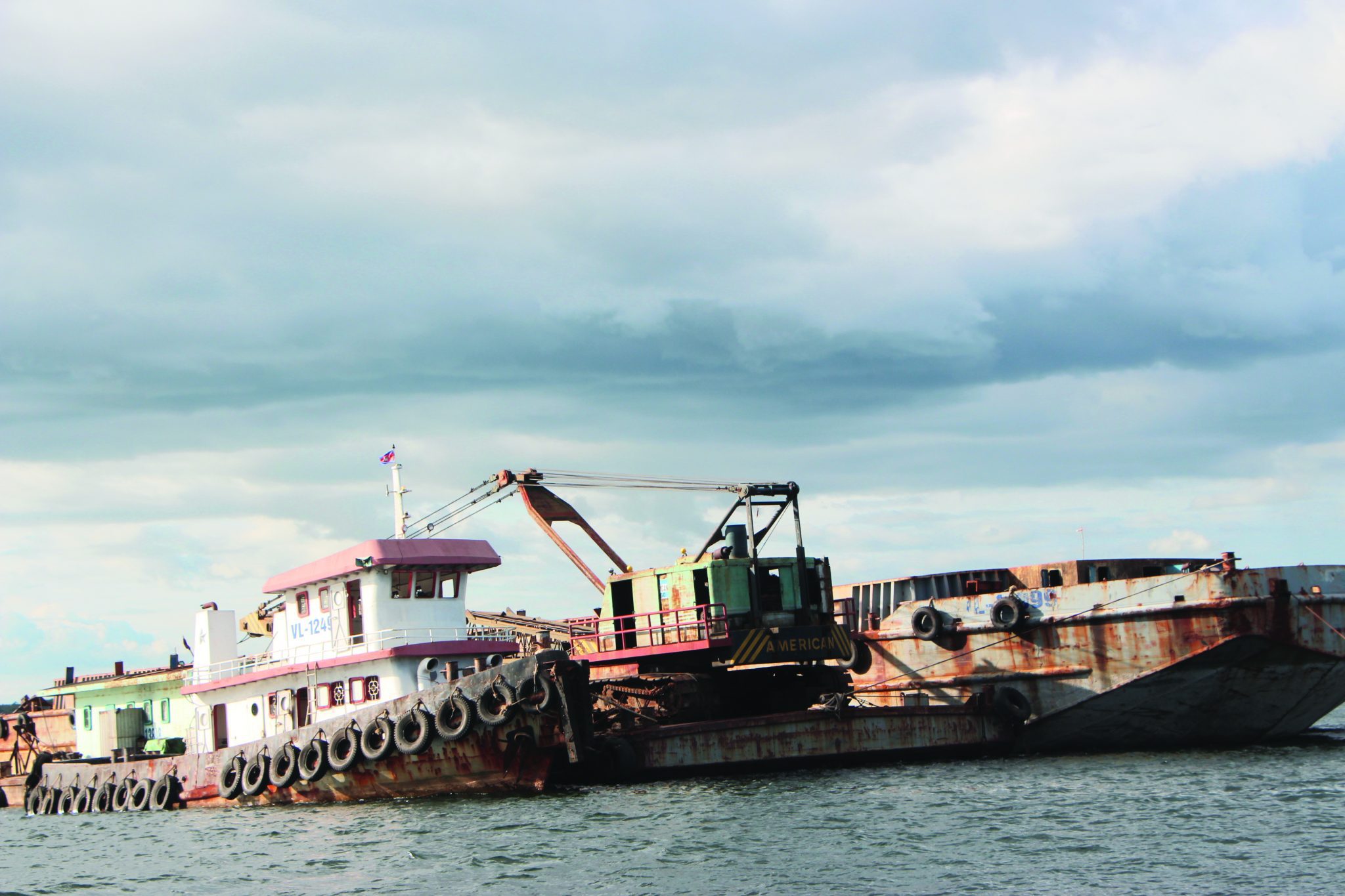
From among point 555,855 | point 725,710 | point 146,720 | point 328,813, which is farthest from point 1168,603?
point 146,720

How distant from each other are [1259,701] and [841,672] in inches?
323

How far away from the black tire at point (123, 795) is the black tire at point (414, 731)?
896 centimetres

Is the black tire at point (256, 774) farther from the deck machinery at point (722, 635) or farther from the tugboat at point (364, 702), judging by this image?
the deck machinery at point (722, 635)

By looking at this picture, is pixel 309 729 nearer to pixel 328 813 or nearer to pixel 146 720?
pixel 328 813

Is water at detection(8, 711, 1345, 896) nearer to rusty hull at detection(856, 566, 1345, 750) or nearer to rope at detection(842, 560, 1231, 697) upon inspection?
rusty hull at detection(856, 566, 1345, 750)

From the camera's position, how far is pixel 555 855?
17297 mm

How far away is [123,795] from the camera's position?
28.2 metres

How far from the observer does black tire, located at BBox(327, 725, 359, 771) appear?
22734 millimetres

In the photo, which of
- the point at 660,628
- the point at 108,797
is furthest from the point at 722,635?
the point at 108,797

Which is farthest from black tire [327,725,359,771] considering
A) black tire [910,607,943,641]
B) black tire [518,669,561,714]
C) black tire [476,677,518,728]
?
black tire [910,607,943,641]

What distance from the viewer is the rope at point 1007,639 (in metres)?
26.2

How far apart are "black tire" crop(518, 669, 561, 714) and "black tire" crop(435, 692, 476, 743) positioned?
2.93ft

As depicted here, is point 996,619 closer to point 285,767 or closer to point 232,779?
point 285,767

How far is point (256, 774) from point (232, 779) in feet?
2.98
